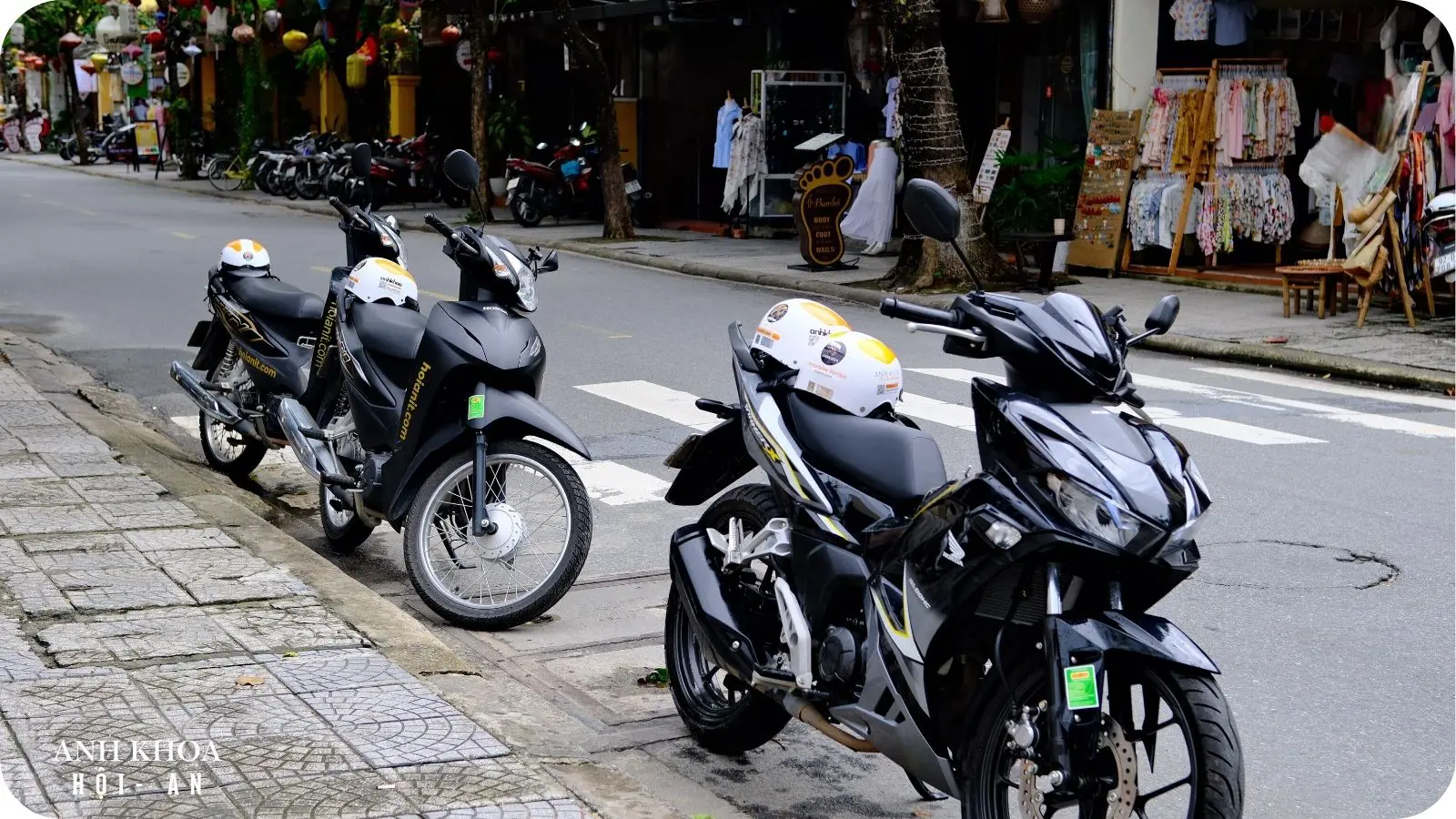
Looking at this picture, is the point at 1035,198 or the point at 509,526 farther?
the point at 1035,198

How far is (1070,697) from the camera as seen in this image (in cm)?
338

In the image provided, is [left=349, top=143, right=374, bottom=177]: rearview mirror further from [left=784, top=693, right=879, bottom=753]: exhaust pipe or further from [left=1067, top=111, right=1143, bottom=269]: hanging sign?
[left=1067, top=111, right=1143, bottom=269]: hanging sign

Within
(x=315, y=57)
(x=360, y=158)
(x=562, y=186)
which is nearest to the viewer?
(x=360, y=158)

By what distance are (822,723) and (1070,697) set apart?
39.7 inches

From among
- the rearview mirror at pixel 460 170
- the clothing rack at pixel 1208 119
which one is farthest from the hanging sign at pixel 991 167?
the rearview mirror at pixel 460 170

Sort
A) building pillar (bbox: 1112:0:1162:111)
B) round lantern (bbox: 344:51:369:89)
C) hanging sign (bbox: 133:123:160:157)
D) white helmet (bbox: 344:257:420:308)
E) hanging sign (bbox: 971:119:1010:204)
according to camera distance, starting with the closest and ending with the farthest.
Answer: white helmet (bbox: 344:257:420:308) → building pillar (bbox: 1112:0:1162:111) → hanging sign (bbox: 971:119:1010:204) → round lantern (bbox: 344:51:369:89) → hanging sign (bbox: 133:123:160:157)

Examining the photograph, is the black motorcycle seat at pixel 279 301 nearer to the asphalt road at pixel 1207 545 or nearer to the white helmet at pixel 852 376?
the asphalt road at pixel 1207 545

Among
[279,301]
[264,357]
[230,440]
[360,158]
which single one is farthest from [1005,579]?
[230,440]

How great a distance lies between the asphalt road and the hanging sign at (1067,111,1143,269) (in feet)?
10.4

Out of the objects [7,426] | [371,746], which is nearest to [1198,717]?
Result: [371,746]

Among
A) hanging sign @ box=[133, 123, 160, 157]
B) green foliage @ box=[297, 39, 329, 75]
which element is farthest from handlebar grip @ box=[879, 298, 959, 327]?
hanging sign @ box=[133, 123, 160, 157]

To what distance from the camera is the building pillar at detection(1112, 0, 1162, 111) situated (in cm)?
1820

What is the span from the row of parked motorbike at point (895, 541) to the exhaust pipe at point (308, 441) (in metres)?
0.57

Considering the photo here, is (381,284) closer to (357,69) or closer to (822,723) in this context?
(822,723)
